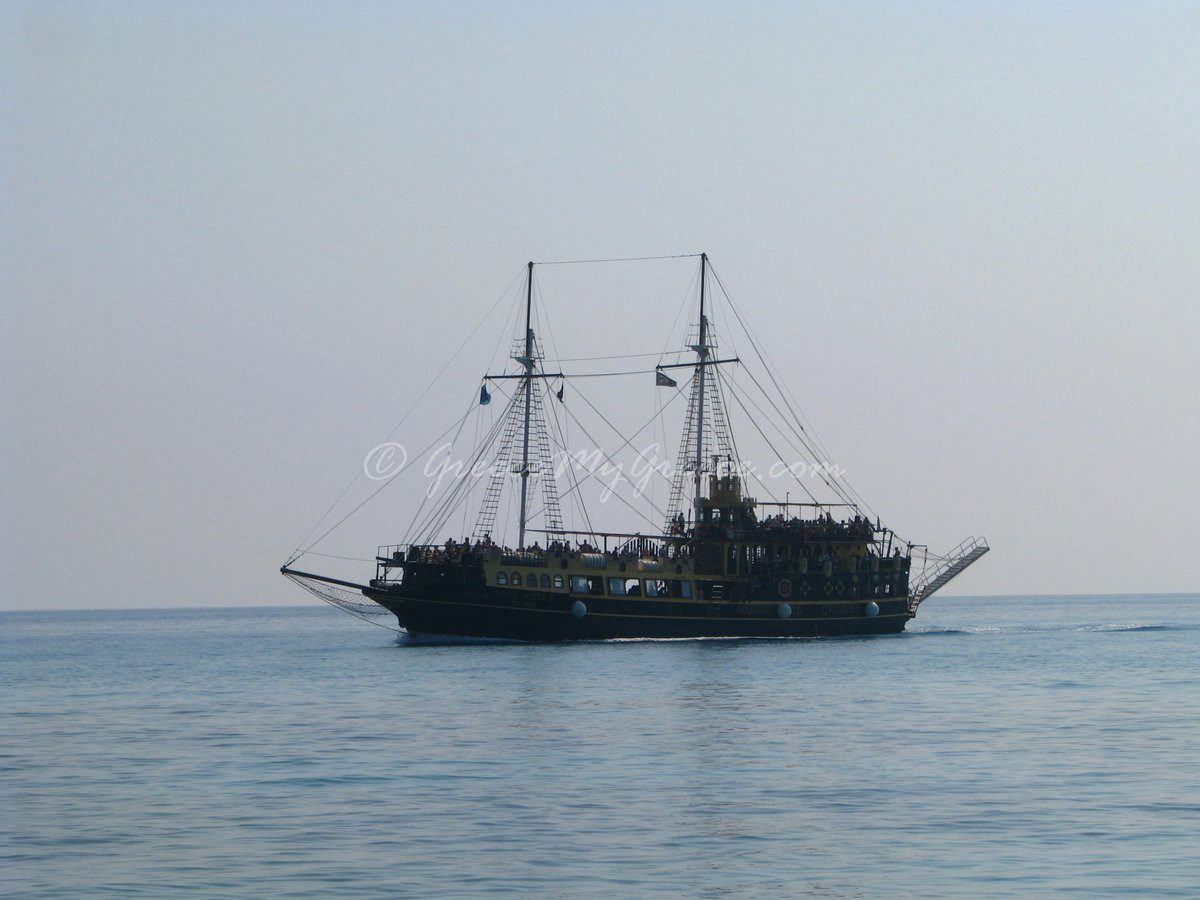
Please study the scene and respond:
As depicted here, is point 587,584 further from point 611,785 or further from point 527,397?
point 611,785

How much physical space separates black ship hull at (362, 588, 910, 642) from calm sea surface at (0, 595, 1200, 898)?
18383 millimetres

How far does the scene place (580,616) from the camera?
89125mm

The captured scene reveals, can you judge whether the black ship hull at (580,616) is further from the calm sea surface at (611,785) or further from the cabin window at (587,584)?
the calm sea surface at (611,785)

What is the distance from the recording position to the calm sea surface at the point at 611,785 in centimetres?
2641

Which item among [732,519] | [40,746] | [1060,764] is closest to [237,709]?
[40,746]

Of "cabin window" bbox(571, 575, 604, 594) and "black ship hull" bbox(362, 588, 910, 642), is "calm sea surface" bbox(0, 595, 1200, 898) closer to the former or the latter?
"black ship hull" bbox(362, 588, 910, 642)

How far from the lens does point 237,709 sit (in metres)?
57.4

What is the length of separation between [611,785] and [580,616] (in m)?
53.8

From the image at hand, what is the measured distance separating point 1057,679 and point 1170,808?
35.7 meters

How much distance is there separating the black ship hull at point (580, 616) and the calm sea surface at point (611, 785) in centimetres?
1838

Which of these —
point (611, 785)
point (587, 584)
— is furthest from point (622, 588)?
point (611, 785)

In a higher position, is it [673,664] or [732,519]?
[732,519]

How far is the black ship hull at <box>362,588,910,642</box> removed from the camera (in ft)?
289

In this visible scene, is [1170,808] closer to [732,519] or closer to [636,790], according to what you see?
[636,790]
